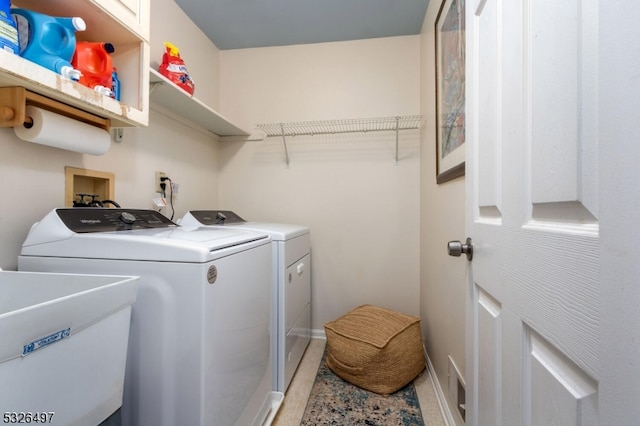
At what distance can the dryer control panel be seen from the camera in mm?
995

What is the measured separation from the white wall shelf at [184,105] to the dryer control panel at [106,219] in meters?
0.68

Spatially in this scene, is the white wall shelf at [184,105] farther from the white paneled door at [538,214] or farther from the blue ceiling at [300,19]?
the white paneled door at [538,214]

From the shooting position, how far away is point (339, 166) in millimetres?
2350

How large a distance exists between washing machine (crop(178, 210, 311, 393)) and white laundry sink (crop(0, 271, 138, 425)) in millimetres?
814

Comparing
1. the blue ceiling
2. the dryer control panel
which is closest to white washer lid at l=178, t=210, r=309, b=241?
the dryer control panel

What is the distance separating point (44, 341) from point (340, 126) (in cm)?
217

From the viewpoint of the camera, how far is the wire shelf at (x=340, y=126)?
7.34 feet

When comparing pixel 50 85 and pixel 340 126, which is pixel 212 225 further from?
pixel 340 126

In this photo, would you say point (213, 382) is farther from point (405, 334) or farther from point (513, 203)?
point (405, 334)

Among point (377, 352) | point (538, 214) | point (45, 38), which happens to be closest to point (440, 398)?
point (377, 352)

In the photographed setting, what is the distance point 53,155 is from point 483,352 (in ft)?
5.67

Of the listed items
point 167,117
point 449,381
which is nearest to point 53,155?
point 167,117

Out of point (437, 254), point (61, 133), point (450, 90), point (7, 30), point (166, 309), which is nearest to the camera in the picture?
point (7, 30)

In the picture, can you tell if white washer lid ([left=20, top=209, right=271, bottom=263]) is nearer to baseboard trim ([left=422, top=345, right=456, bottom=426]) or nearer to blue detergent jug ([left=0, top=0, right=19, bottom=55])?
blue detergent jug ([left=0, top=0, right=19, bottom=55])
